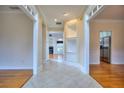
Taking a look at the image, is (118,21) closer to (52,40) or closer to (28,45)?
(28,45)

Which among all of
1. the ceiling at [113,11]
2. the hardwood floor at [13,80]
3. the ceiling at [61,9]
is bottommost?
the hardwood floor at [13,80]

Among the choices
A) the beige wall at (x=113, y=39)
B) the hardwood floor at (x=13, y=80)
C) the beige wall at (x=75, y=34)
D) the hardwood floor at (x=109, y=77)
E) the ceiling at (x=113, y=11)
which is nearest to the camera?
the hardwood floor at (x=13, y=80)

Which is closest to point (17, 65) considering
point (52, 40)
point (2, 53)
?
point (2, 53)

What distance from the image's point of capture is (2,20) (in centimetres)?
662

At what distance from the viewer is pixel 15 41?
22.1ft

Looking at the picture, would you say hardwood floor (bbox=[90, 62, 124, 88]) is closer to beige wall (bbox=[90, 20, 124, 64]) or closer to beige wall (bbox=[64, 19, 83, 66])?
beige wall (bbox=[64, 19, 83, 66])

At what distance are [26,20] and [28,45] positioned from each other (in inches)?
45.8

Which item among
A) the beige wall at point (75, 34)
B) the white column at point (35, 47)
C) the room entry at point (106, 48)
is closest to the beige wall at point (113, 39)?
the room entry at point (106, 48)

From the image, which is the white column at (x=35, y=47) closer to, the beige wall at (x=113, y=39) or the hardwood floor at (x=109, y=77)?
the hardwood floor at (x=109, y=77)

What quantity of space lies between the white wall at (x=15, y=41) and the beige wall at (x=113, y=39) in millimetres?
3843

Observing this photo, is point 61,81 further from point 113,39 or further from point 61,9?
point 113,39

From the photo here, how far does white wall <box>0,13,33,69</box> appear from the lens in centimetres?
665

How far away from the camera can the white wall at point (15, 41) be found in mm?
6648

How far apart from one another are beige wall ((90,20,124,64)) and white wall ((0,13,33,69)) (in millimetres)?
3843
